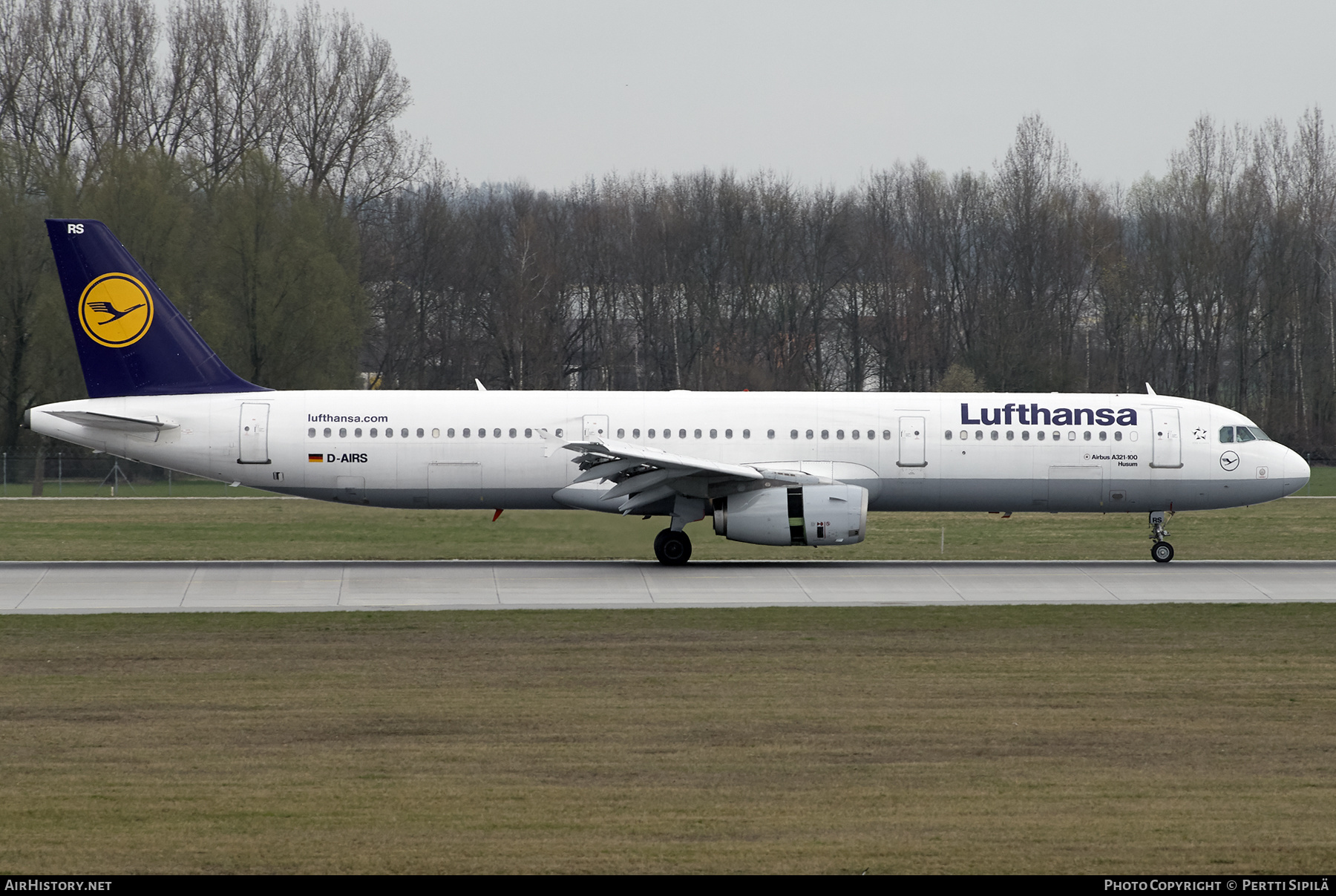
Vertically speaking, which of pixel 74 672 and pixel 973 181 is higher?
pixel 973 181

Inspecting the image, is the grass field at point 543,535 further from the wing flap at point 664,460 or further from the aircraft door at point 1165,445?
the aircraft door at point 1165,445

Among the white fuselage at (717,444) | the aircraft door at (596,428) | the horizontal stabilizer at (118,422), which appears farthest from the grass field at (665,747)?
the aircraft door at (596,428)

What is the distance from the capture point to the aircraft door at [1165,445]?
2747cm

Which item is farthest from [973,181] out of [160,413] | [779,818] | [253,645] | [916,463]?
[779,818]

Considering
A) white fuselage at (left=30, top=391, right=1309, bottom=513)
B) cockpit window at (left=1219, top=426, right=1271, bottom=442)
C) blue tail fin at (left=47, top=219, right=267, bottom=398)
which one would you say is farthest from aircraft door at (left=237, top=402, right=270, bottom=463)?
cockpit window at (left=1219, top=426, right=1271, bottom=442)

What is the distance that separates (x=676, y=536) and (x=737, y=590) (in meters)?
3.53

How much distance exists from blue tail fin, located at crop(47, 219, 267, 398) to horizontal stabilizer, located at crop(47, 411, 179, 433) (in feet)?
2.07

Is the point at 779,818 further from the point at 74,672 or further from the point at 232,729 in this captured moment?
the point at 74,672

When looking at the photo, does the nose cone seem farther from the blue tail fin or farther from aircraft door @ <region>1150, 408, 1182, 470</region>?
the blue tail fin

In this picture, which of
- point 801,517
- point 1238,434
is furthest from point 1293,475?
point 801,517

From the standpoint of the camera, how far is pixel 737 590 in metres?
23.3

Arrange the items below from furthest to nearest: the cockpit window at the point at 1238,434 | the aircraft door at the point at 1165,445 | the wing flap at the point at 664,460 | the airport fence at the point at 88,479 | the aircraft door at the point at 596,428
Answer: the airport fence at the point at 88,479 → the cockpit window at the point at 1238,434 → the aircraft door at the point at 1165,445 → the aircraft door at the point at 596,428 → the wing flap at the point at 664,460

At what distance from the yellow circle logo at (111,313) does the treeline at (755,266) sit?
40310 millimetres

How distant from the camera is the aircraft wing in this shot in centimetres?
2502
